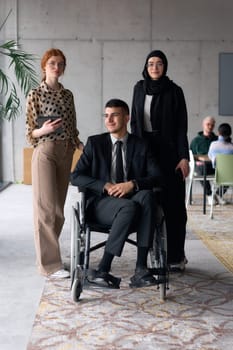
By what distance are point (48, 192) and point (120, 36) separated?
245 inches

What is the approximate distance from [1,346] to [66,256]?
173 cm

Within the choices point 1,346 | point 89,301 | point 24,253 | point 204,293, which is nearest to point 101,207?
point 89,301

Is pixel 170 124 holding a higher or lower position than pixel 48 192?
higher

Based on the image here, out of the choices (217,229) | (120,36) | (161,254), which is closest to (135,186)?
(161,254)

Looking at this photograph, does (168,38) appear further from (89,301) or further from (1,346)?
(1,346)

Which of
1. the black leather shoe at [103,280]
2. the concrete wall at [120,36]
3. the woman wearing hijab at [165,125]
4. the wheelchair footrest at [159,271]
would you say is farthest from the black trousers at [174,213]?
the concrete wall at [120,36]

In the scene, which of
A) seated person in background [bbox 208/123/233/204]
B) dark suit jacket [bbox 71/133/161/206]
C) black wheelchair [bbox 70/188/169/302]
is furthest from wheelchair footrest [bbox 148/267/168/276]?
seated person in background [bbox 208/123/233/204]

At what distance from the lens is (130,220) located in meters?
3.19

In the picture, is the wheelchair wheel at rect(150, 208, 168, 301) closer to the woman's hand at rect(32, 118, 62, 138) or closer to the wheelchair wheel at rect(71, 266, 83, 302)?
the wheelchair wheel at rect(71, 266, 83, 302)

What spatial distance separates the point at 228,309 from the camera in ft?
10.3

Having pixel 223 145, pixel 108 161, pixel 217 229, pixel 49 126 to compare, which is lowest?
pixel 217 229

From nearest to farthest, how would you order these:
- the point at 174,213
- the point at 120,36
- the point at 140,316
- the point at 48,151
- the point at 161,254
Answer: the point at 140,316, the point at 161,254, the point at 48,151, the point at 174,213, the point at 120,36

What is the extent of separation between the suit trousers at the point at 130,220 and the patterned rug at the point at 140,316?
12.3 inches

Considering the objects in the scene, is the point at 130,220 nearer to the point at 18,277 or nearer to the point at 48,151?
the point at 48,151
